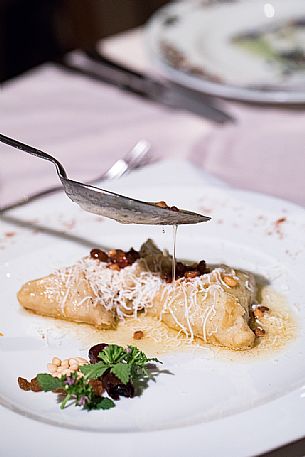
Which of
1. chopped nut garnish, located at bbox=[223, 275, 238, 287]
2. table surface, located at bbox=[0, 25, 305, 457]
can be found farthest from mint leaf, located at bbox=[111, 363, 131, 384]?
table surface, located at bbox=[0, 25, 305, 457]

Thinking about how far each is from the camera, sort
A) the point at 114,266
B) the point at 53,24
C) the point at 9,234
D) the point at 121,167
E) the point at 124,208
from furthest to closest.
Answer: the point at 53,24 → the point at 121,167 → the point at 9,234 → the point at 114,266 → the point at 124,208

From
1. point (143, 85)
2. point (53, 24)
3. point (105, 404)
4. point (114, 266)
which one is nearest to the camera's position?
point (105, 404)

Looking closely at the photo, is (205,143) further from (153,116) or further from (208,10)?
(208,10)

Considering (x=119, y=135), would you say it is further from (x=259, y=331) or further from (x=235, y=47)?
(x=259, y=331)

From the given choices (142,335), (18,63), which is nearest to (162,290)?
(142,335)

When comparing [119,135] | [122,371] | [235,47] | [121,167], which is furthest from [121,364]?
[235,47]

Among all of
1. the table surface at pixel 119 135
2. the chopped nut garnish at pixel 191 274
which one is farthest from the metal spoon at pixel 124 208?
the table surface at pixel 119 135

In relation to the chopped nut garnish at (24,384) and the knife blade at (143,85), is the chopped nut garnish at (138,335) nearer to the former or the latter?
the chopped nut garnish at (24,384)
